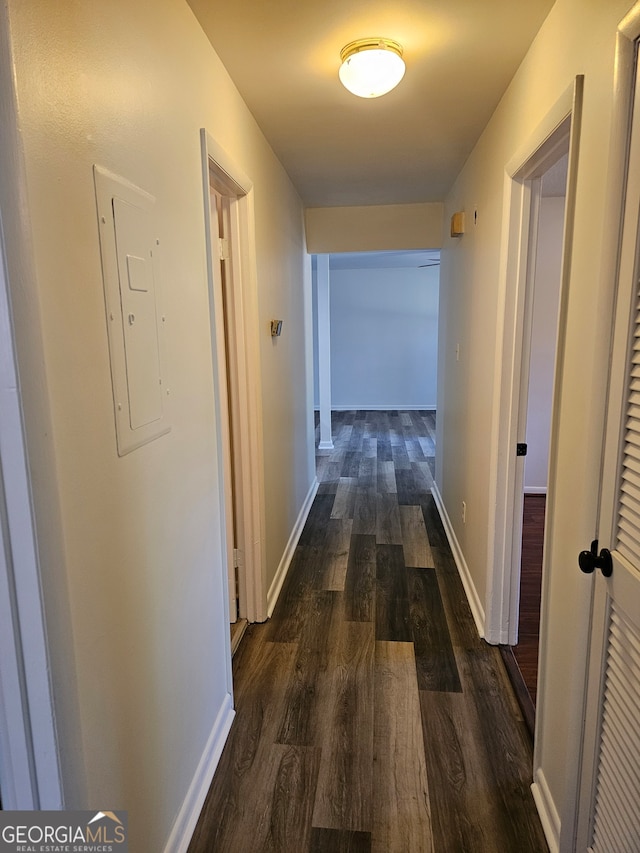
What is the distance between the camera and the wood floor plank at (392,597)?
98.7 inches

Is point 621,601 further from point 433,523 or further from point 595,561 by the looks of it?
point 433,523

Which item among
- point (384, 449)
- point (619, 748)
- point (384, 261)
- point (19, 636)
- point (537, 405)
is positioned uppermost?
point (384, 261)

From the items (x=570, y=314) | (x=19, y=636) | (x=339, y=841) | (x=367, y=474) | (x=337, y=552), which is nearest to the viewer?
(x=19, y=636)

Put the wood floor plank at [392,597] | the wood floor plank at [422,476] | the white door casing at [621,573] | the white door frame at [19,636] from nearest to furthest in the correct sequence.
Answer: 1. the white door frame at [19,636]
2. the white door casing at [621,573]
3. the wood floor plank at [392,597]
4. the wood floor plank at [422,476]

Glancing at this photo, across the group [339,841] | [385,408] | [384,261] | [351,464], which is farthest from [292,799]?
[385,408]

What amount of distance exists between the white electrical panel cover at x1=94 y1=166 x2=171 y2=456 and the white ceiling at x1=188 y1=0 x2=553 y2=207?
0.80 meters

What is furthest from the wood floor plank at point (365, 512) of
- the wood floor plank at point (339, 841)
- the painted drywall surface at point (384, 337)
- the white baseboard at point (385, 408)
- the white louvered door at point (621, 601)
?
the painted drywall surface at point (384, 337)

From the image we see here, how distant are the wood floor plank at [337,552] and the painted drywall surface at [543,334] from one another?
160 cm

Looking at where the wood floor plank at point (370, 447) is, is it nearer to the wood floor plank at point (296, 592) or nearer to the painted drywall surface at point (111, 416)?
the wood floor plank at point (296, 592)

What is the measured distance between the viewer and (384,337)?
8.65 m

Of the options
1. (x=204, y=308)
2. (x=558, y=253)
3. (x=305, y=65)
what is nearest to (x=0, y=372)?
(x=204, y=308)

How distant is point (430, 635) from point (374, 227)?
3059 millimetres

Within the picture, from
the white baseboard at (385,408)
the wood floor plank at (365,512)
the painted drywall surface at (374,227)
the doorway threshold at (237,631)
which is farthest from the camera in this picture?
the white baseboard at (385,408)

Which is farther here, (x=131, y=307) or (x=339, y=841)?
(x=339, y=841)
